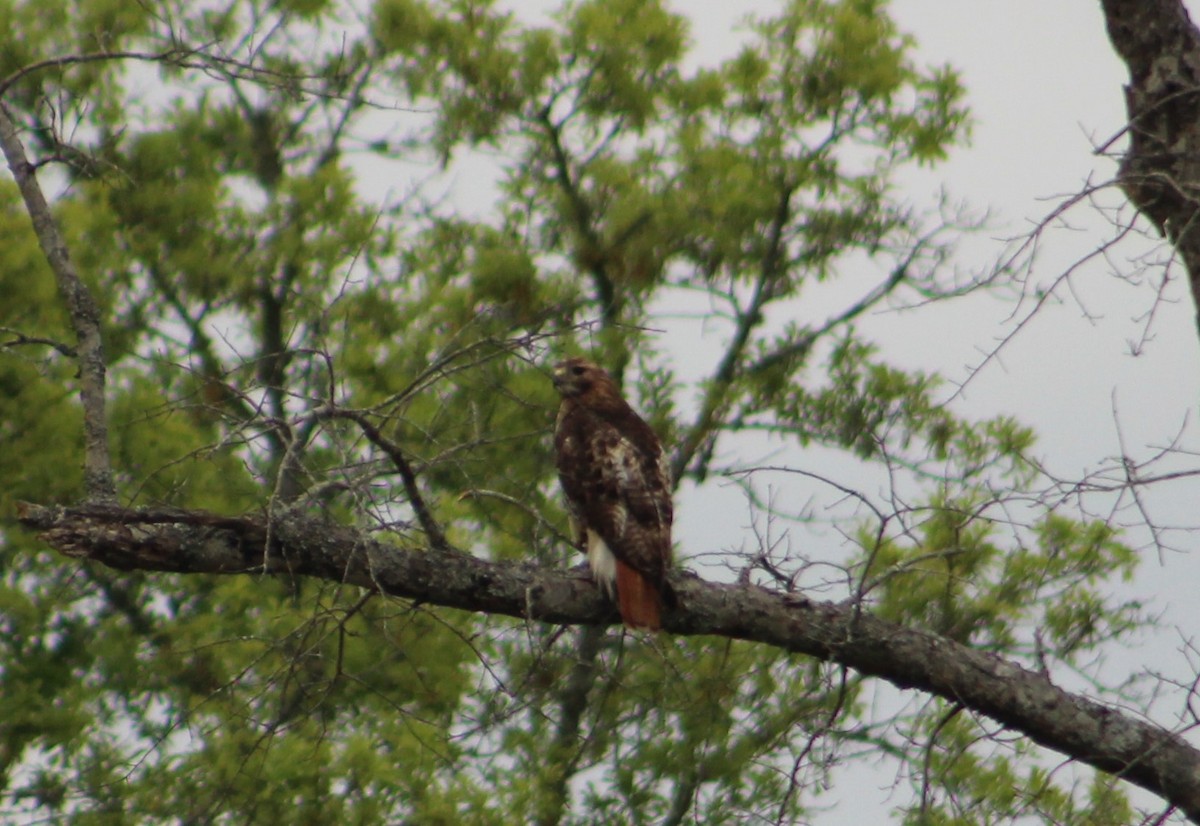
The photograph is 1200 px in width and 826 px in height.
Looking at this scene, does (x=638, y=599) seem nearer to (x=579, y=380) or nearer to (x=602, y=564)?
(x=602, y=564)

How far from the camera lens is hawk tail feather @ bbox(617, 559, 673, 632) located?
17.6ft

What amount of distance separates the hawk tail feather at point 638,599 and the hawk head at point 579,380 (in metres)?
2.10

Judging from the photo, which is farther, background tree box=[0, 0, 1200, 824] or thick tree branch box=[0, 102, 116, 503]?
background tree box=[0, 0, 1200, 824]

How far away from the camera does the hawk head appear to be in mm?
7602

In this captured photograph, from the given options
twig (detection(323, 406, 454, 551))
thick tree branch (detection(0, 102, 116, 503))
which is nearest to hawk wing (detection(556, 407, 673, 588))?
twig (detection(323, 406, 454, 551))

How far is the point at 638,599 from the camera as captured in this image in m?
5.45

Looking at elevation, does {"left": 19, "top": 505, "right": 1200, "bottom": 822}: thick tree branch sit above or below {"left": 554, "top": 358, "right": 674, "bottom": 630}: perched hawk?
below

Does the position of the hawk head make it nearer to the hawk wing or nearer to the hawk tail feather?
the hawk wing

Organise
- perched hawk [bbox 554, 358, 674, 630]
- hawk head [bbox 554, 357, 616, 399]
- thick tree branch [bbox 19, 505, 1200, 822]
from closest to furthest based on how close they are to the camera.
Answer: thick tree branch [bbox 19, 505, 1200, 822] → perched hawk [bbox 554, 358, 674, 630] → hawk head [bbox 554, 357, 616, 399]

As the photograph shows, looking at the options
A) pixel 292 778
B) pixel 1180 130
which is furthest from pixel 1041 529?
pixel 1180 130

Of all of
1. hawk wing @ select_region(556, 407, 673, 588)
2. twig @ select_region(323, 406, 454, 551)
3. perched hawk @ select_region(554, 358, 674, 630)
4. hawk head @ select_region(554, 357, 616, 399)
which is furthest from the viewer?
hawk head @ select_region(554, 357, 616, 399)

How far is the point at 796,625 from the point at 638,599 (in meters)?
0.53

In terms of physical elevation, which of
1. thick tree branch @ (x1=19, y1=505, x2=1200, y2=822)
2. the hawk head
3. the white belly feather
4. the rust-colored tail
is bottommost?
thick tree branch @ (x1=19, y1=505, x2=1200, y2=822)

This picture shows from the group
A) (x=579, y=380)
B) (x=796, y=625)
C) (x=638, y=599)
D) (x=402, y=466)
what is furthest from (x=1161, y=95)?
(x=579, y=380)
